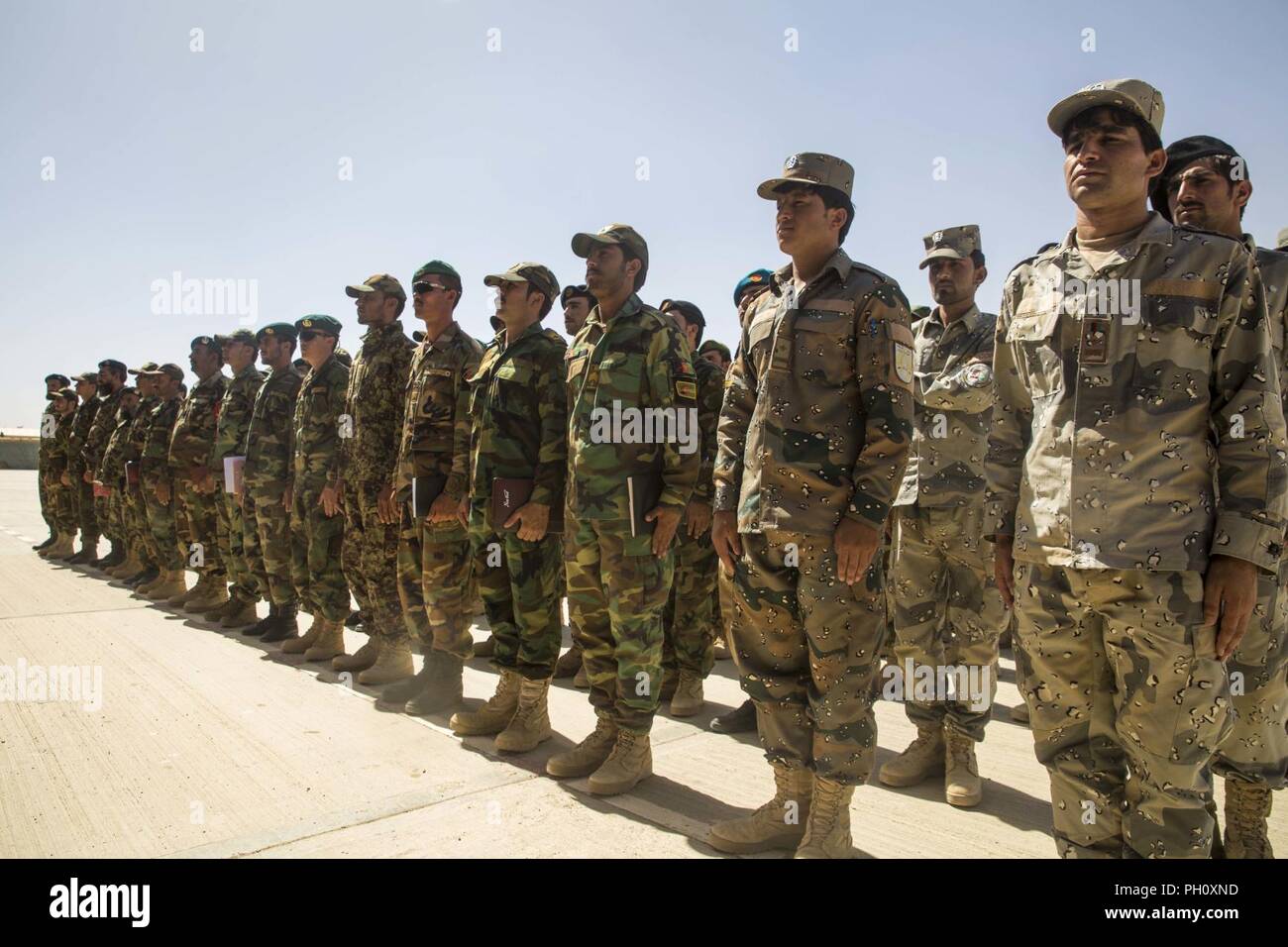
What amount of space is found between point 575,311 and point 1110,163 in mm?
5261

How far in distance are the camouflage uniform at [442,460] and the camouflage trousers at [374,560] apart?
58 centimetres

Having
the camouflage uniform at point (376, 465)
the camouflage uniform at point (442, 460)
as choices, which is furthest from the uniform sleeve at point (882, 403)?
the camouflage uniform at point (376, 465)

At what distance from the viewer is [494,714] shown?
4281 mm

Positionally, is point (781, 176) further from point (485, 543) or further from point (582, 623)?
point (485, 543)

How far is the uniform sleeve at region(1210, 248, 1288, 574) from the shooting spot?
196 cm

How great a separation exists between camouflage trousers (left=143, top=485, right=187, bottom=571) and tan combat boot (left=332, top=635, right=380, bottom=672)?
420 centimetres

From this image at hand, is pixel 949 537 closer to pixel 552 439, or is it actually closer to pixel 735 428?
pixel 735 428

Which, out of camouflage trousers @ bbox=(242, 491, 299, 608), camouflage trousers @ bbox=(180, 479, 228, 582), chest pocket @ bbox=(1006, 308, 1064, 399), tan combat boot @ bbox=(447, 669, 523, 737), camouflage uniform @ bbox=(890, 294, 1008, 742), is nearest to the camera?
chest pocket @ bbox=(1006, 308, 1064, 399)

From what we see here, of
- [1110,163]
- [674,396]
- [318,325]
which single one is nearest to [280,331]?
[318,325]

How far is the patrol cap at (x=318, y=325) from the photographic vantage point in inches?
242

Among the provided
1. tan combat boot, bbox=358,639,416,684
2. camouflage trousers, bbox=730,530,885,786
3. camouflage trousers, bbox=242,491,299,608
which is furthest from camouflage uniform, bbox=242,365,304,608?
camouflage trousers, bbox=730,530,885,786

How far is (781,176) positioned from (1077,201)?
1077 mm

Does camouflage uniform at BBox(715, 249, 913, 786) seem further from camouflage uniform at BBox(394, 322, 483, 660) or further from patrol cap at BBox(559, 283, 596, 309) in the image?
patrol cap at BBox(559, 283, 596, 309)
